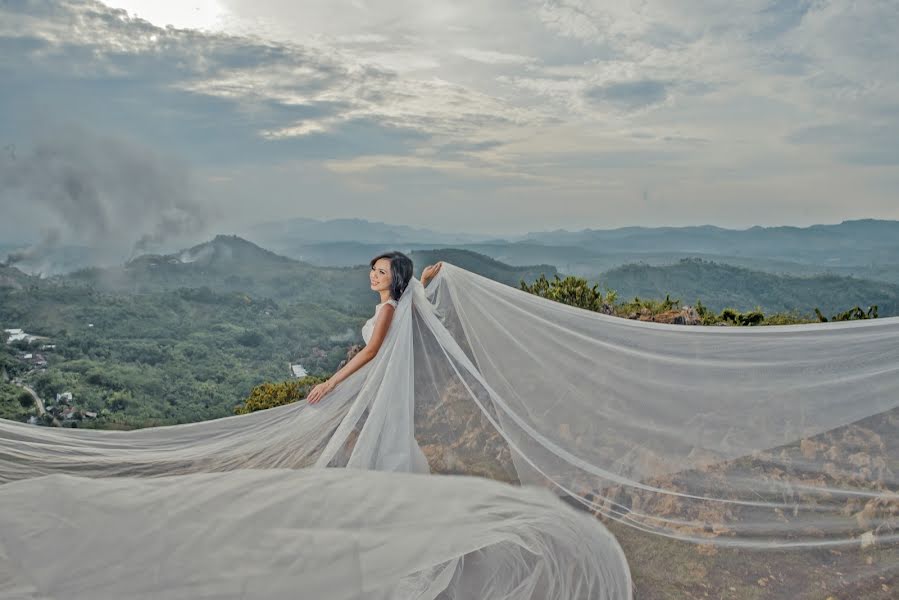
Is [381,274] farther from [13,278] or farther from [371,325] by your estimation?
[13,278]

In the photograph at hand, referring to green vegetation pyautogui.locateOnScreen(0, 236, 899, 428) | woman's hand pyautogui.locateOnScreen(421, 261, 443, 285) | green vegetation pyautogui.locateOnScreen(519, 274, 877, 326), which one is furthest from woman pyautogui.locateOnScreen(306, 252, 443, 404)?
green vegetation pyautogui.locateOnScreen(0, 236, 899, 428)

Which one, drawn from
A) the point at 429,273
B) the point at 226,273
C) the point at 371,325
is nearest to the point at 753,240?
the point at 226,273

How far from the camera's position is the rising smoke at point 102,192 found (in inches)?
3314

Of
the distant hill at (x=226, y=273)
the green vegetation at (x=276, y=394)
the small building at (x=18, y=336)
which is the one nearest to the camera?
the green vegetation at (x=276, y=394)

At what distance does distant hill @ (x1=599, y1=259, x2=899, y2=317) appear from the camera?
117ft

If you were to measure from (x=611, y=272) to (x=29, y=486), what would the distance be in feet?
119

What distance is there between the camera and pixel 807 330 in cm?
376

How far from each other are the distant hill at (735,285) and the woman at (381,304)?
1266 inches

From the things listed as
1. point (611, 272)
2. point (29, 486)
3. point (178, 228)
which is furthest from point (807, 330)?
point (178, 228)

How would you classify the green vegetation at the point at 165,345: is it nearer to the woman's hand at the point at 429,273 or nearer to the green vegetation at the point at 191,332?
the green vegetation at the point at 191,332

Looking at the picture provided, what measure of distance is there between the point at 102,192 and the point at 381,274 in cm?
10643

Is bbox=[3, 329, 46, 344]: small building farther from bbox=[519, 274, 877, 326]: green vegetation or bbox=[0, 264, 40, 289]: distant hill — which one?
bbox=[519, 274, 877, 326]: green vegetation

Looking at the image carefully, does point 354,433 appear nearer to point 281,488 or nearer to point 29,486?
point 281,488

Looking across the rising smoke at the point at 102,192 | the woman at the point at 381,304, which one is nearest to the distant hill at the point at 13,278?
the rising smoke at the point at 102,192
